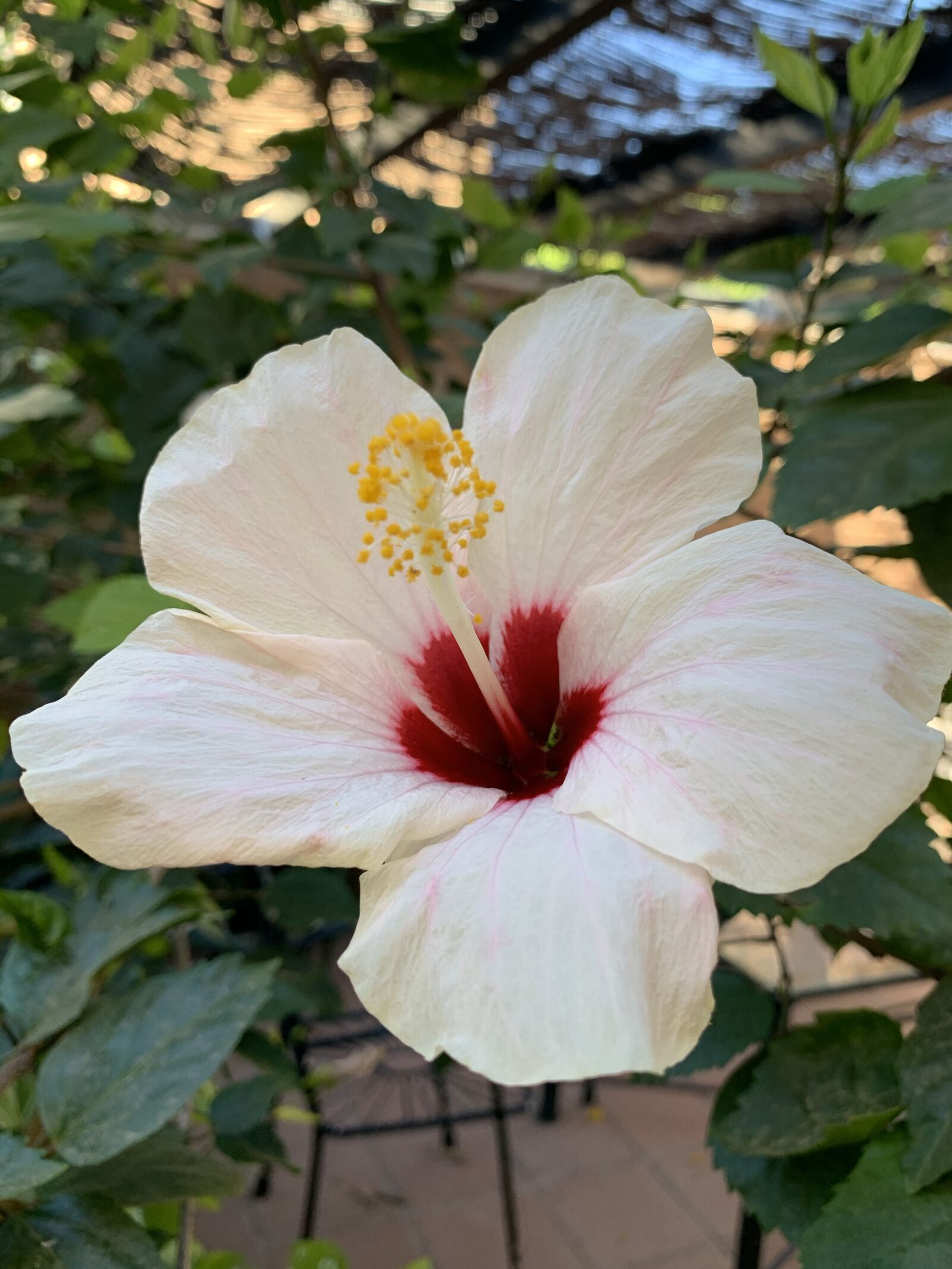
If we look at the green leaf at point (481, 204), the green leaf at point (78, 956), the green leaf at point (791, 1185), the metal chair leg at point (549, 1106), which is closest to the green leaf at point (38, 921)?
the green leaf at point (78, 956)

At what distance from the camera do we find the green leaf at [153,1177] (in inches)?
23.0

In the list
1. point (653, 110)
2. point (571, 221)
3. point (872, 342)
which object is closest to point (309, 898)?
point (872, 342)

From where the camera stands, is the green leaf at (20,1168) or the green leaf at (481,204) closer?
the green leaf at (20,1168)

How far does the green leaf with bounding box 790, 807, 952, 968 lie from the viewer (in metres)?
0.54

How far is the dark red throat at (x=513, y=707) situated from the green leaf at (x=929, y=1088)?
262 mm

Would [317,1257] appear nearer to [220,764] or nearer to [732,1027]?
[732,1027]

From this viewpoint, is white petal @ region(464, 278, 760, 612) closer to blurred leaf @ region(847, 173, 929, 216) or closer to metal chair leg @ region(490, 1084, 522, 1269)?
blurred leaf @ region(847, 173, 929, 216)

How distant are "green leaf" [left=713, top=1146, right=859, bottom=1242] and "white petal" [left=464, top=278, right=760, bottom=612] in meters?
0.40

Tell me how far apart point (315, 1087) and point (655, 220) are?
2305 mm

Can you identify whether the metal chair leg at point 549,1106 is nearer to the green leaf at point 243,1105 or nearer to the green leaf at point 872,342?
the green leaf at point 243,1105

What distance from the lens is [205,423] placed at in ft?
1.81

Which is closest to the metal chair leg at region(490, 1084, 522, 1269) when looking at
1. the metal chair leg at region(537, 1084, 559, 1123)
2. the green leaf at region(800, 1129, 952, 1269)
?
the metal chair leg at region(537, 1084, 559, 1123)

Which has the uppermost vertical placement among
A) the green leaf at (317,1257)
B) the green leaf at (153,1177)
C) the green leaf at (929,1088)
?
the green leaf at (929,1088)

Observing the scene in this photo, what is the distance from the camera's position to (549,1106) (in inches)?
100.0
